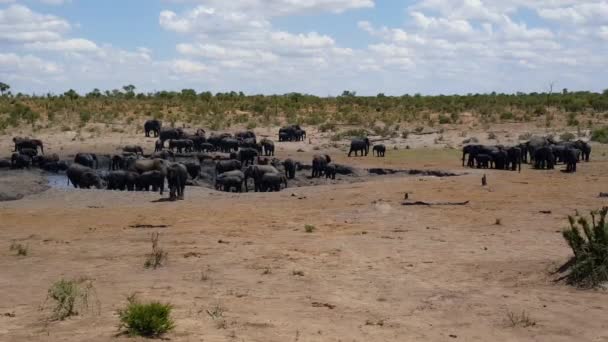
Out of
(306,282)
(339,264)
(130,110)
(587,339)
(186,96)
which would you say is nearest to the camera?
(587,339)

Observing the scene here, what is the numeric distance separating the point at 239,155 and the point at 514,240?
1926cm

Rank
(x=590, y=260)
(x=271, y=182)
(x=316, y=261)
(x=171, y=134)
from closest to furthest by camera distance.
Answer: (x=590, y=260) < (x=316, y=261) < (x=271, y=182) < (x=171, y=134)

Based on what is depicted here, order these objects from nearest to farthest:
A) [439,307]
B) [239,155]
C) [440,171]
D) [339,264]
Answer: [439,307] < [339,264] < [440,171] < [239,155]

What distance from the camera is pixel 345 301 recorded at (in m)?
11.2

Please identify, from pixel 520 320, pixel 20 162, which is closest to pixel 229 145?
pixel 20 162

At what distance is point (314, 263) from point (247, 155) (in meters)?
20.1

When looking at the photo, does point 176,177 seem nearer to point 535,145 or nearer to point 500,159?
point 500,159

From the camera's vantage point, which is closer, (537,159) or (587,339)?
(587,339)

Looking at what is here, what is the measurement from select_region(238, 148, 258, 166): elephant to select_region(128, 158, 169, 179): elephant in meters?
6.53

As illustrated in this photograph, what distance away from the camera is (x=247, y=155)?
3369 centimetres

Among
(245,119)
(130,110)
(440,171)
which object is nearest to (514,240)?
(440,171)

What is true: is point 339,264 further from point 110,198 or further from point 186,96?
point 186,96

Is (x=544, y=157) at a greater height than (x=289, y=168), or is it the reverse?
(x=544, y=157)

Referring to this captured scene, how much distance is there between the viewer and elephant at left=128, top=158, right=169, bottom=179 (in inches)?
1043
